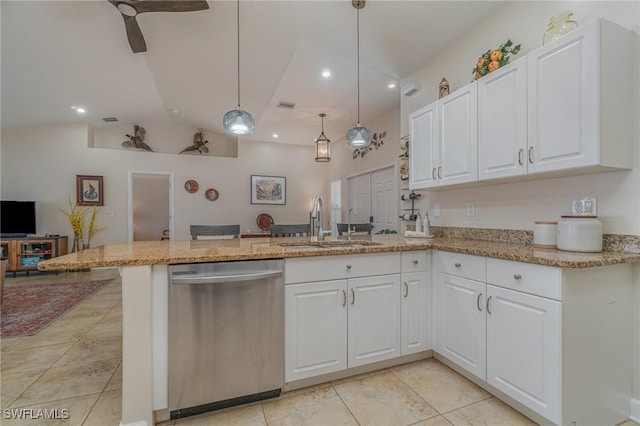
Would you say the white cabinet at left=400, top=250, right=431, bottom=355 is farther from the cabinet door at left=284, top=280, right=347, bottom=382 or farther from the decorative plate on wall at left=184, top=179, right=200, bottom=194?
the decorative plate on wall at left=184, top=179, right=200, bottom=194

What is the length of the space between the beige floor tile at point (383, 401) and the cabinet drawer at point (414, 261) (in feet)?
2.46

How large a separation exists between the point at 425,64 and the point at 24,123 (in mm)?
6861

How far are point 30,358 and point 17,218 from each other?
4453mm

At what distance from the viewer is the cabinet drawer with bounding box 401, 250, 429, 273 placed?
210cm

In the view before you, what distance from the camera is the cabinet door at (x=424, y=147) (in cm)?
257

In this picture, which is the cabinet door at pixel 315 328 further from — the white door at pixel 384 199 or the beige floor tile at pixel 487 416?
the white door at pixel 384 199

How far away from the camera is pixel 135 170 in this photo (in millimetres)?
6051

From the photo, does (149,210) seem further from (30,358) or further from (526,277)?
(526,277)

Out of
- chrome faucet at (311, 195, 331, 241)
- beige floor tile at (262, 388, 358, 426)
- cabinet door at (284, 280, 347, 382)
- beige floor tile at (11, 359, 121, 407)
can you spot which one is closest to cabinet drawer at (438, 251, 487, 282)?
cabinet door at (284, 280, 347, 382)

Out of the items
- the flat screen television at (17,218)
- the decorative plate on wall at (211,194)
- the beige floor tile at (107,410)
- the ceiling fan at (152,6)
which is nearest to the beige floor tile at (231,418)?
the beige floor tile at (107,410)

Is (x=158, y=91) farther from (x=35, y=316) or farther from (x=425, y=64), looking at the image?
(x=425, y=64)

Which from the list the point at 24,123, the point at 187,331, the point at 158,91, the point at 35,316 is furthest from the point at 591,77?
the point at 24,123

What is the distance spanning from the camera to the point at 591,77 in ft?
4.92

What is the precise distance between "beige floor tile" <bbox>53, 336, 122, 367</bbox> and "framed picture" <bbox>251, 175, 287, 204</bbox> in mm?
4512
